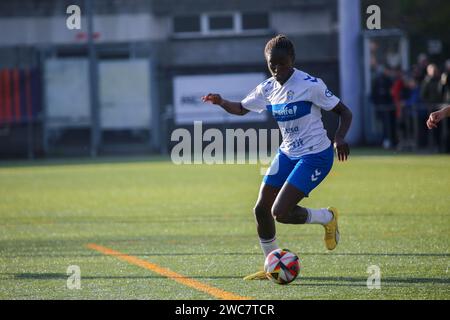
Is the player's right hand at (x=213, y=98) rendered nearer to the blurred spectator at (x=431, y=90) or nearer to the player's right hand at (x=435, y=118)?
the player's right hand at (x=435, y=118)

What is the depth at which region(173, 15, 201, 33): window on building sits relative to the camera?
33.7 meters

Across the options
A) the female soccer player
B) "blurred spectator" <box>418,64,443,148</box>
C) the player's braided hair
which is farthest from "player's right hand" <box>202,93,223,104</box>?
→ "blurred spectator" <box>418,64,443,148</box>

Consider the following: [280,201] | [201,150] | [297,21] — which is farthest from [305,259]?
[297,21]

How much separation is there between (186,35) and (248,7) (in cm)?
226

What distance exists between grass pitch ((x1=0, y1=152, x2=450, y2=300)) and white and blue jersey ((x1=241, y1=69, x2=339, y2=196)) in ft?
2.79

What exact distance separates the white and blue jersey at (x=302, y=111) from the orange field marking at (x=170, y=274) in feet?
4.76

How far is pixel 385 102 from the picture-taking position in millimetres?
28656

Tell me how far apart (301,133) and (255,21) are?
2538 centimetres

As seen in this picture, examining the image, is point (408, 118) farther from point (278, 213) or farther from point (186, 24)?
point (278, 213)

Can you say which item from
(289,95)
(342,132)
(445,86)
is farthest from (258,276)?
(445,86)

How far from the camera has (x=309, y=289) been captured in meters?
7.76

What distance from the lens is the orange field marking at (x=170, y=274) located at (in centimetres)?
753

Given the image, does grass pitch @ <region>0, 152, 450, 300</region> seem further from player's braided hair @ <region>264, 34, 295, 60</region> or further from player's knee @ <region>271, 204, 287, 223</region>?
player's braided hair @ <region>264, 34, 295, 60</region>

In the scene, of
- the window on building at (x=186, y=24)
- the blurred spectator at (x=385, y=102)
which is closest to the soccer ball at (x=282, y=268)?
the blurred spectator at (x=385, y=102)
